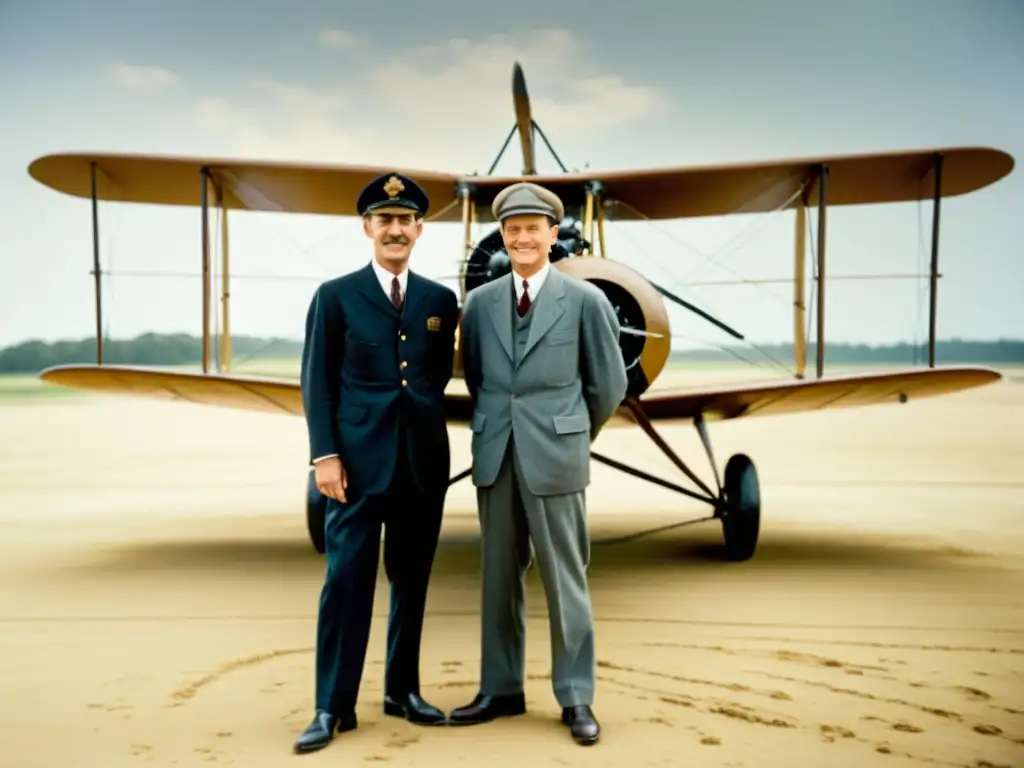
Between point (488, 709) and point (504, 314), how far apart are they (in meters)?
1.37

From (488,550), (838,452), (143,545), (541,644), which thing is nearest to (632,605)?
(541,644)

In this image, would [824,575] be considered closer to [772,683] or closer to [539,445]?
[772,683]

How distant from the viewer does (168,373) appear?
560cm

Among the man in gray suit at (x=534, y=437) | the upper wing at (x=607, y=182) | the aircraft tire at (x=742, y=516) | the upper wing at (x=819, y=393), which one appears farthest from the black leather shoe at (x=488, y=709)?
the upper wing at (x=607, y=182)

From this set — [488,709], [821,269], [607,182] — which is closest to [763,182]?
[821,269]

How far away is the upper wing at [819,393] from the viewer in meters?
5.73

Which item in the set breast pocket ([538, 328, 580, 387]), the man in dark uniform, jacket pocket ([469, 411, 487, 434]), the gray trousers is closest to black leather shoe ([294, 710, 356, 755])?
the man in dark uniform

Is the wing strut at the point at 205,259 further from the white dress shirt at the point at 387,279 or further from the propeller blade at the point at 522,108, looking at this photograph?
the white dress shirt at the point at 387,279

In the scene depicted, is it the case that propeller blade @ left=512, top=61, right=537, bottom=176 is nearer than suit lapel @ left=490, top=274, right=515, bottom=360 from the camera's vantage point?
No

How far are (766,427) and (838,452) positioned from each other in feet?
19.9

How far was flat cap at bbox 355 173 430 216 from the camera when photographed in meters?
3.15

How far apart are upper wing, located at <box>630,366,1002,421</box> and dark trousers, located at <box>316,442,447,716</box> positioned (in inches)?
119

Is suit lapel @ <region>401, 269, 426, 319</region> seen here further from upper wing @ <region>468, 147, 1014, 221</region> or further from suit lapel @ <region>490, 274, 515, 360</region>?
→ upper wing @ <region>468, 147, 1014, 221</region>

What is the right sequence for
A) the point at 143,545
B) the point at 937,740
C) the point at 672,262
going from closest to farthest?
the point at 937,740 → the point at 672,262 → the point at 143,545
